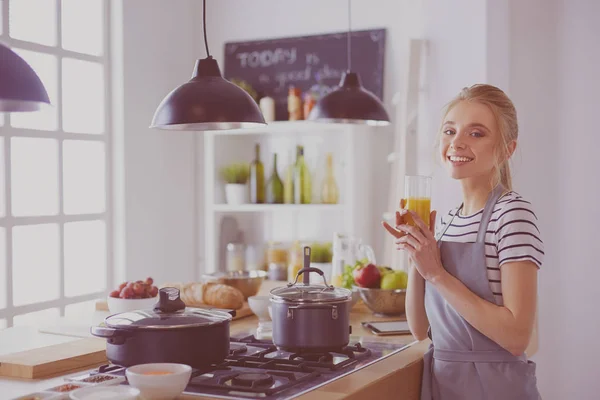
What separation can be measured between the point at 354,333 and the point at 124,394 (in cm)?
112

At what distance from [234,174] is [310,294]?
3.11 metres

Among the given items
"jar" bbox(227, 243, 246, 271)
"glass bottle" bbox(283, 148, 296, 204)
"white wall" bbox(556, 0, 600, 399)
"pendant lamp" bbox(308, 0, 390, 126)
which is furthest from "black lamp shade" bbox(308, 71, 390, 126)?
"jar" bbox(227, 243, 246, 271)

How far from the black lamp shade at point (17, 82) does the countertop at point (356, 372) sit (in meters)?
0.69

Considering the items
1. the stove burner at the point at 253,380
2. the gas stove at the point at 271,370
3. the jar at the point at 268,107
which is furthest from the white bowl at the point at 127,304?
the jar at the point at 268,107

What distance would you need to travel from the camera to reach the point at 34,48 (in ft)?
13.8

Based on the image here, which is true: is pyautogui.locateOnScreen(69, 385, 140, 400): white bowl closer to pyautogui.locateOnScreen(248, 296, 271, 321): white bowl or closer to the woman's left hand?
the woman's left hand

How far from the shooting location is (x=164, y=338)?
181 centimetres

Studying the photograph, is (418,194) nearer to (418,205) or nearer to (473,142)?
(418,205)

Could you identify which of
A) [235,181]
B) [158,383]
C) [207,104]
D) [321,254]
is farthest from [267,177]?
[158,383]

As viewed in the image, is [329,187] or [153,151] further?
[153,151]

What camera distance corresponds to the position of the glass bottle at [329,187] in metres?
4.88

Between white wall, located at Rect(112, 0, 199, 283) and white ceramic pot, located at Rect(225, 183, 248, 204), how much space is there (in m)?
0.44

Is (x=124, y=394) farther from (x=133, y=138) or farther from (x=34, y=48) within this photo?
(x=133, y=138)

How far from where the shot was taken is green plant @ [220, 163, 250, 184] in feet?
16.6
